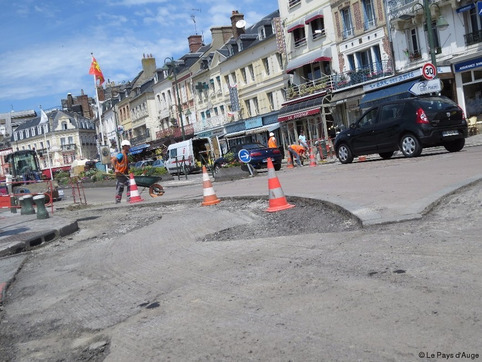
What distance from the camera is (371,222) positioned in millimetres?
6324

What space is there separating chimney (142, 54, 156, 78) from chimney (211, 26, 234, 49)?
22.8 meters

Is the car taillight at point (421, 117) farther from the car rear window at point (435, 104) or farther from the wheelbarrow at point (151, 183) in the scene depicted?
the wheelbarrow at point (151, 183)

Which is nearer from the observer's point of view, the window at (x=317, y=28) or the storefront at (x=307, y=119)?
the storefront at (x=307, y=119)

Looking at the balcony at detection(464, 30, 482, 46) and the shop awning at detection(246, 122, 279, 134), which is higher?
the balcony at detection(464, 30, 482, 46)

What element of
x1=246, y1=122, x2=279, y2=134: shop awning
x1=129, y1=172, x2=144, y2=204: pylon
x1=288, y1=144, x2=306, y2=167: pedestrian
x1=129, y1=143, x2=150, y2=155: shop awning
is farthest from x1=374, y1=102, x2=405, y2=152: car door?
x1=129, y1=143, x2=150, y2=155: shop awning

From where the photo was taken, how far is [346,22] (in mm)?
35969

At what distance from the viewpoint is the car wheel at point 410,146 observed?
14.9 meters

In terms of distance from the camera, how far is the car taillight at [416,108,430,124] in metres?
14.5

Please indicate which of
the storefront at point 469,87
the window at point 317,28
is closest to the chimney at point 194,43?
the window at point 317,28

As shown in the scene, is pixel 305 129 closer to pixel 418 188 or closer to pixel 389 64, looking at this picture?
pixel 389 64

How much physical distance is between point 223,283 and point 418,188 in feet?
15.9

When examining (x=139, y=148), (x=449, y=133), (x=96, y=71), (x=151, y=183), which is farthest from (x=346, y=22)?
(x=139, y=148)

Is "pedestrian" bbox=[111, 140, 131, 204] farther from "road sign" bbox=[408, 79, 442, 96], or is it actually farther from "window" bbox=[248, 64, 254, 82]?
"window" bbox=[248, 64, 254, 82]

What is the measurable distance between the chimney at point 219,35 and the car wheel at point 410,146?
44.7 metres
